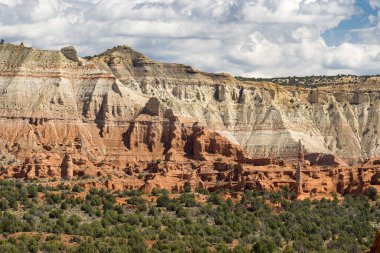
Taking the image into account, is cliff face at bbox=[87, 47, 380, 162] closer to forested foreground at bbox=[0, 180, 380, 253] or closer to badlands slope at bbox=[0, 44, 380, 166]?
badlands slope at bbox=[0, 44, 380, 166]

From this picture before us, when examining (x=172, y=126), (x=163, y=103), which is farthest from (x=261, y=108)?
(x=172, y=126)

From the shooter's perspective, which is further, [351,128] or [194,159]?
[351,128]

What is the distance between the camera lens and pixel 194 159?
148 meters

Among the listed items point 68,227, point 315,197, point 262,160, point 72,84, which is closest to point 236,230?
point 68,227

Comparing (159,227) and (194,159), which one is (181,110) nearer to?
(194,159)

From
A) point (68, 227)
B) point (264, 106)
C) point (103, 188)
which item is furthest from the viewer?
point (264, 106)

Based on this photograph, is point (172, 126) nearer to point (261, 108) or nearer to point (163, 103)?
point (163, 103)

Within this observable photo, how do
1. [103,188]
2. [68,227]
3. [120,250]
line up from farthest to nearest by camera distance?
[103,188]
[68,227]
[120,250]

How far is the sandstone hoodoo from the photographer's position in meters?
135

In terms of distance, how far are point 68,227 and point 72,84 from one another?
5931 centimetres

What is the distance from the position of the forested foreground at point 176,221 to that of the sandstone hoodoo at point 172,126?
716 cm

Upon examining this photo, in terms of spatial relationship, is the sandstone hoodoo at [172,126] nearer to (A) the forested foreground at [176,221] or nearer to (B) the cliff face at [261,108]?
(B) the cliff face at [261,108]

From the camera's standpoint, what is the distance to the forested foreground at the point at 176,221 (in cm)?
9219

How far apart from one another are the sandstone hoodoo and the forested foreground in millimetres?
7162
